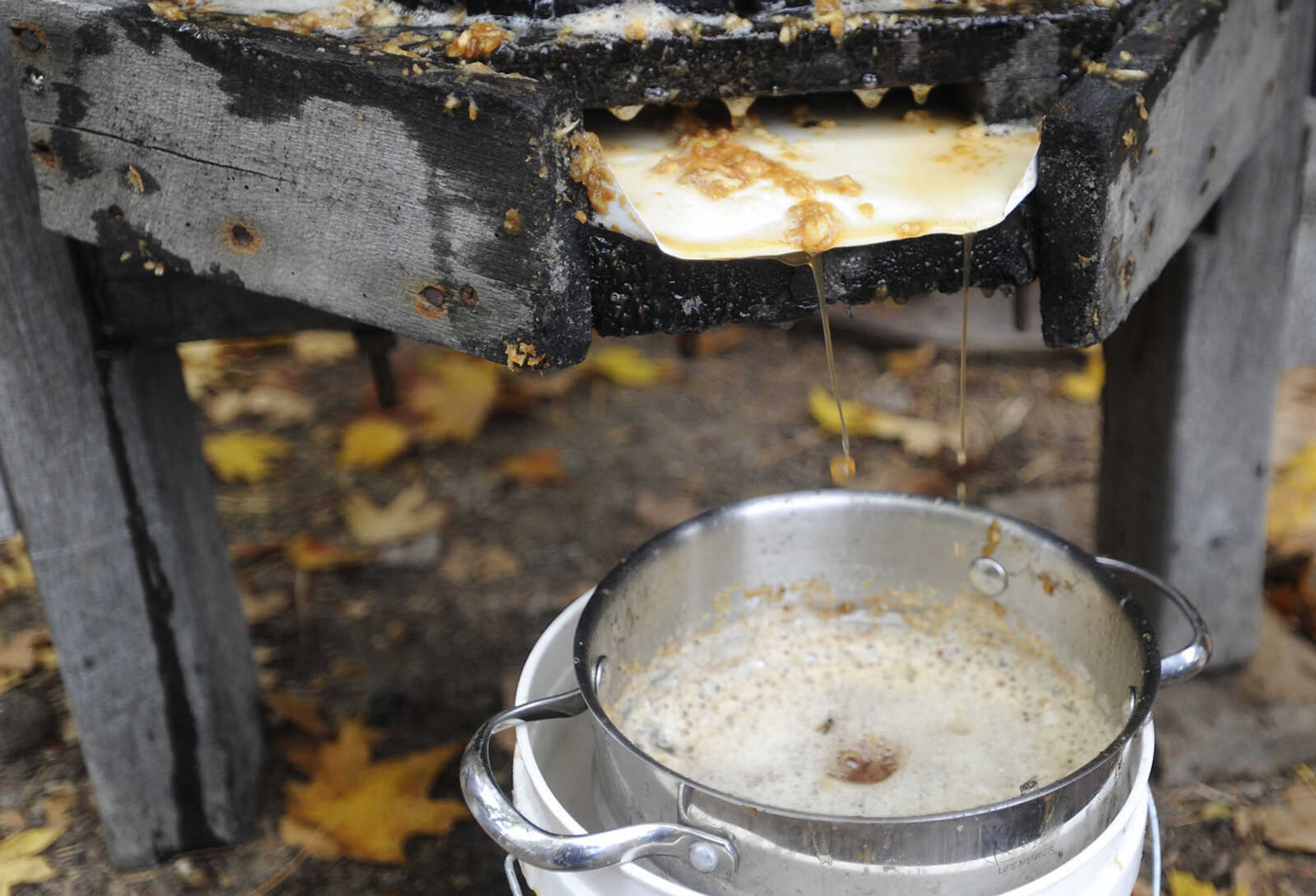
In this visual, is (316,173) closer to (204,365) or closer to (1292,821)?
(1292,821)

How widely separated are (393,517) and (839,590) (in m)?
1.47

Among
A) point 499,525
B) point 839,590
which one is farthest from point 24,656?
point 839,590

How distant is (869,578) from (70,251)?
1.10 metres

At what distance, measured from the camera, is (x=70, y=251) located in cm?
157

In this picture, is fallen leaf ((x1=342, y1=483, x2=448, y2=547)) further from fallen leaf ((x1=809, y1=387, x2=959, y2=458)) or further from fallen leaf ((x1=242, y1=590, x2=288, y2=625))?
fallen leaf ((x1=809, y1=387, x2=959, y2=458))

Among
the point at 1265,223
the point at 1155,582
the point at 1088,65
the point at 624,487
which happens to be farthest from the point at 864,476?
the point at 1088,65

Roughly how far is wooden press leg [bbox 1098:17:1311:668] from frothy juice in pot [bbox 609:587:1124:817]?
62cm

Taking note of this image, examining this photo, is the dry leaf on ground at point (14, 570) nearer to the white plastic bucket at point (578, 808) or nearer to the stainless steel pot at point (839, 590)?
the white plastic bucket at point (578, 808)

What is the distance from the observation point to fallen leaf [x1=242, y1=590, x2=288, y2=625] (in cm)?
252

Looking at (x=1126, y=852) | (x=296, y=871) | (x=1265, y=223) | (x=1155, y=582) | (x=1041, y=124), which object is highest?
(x=1041, y=124)

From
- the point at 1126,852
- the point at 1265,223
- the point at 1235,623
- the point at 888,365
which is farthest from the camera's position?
the point at 888,365

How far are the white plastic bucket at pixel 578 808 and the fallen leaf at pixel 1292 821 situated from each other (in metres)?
0.77

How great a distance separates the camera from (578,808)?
4.97 feet

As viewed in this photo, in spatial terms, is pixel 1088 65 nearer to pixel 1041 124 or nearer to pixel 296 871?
pixel 1041 124
